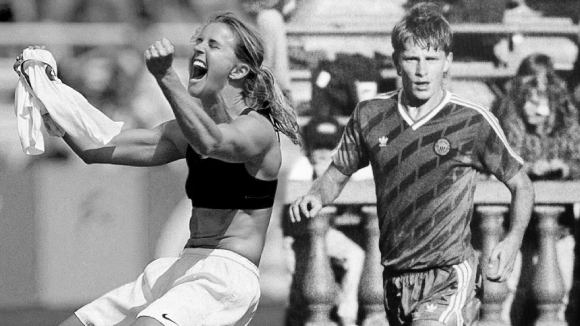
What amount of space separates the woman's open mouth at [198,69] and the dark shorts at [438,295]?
1.29 meters

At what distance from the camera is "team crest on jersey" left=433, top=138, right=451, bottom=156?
4.43 metres

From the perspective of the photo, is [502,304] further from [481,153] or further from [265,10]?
[265,10]

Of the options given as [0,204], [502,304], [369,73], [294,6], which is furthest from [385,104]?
[0,204]

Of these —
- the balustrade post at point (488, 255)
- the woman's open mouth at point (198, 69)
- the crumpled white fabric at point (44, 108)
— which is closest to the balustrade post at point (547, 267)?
the balustrade post at point (488, 255)

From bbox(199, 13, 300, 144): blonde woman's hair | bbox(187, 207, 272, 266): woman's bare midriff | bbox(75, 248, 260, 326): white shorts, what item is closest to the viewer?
bbox(75, 248, 260, 326): white shorts

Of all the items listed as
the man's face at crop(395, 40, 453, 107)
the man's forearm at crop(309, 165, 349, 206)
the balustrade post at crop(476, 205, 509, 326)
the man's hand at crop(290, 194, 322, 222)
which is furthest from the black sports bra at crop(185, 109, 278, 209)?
the balustrade post at crop(476, 205, 509, 326)

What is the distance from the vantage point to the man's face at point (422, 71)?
449 centimetres

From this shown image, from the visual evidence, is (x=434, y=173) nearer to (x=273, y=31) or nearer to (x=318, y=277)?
(x=318, y=277)

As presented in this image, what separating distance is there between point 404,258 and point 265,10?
3.93 feet

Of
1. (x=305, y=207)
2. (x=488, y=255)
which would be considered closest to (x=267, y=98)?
(x=305, y=207)

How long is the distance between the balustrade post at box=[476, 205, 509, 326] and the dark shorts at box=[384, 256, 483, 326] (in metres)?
0.28

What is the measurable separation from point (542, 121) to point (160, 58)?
2134mm

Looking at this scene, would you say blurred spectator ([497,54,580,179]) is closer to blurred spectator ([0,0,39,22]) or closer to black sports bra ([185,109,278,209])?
black sports bra ([185,109,278,209])

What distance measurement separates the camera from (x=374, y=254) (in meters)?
4.74
